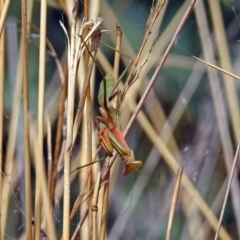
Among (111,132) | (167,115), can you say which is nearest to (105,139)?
(111,132)

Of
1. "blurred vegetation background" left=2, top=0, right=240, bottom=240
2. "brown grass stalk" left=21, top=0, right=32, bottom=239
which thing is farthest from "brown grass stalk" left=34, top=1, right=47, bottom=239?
"blurred vegetation background" left=2, top=0, right=240, bottom=240

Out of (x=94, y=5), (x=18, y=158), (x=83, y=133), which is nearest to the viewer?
(x=94, y=5)

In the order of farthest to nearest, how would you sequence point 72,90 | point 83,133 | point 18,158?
point 18,158, point 83,133, point 72,90

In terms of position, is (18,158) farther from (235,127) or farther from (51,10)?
(235,127)

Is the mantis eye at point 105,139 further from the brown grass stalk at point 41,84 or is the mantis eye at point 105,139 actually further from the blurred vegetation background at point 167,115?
the blurred vegetation background at point 167,115

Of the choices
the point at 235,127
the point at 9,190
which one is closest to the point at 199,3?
the point at 235,127

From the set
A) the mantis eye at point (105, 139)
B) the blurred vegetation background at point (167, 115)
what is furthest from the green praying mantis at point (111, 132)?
the blurred vegetation background at point (167, 115)
